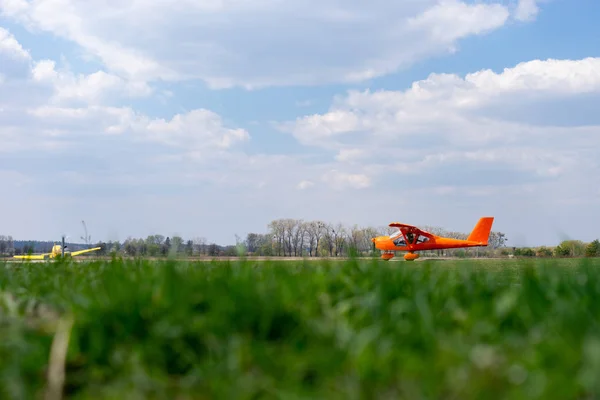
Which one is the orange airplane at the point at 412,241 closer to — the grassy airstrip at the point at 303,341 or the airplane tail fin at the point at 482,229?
the airplane tail fin at the point at 482,229

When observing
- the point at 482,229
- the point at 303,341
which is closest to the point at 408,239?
the point at 482,229

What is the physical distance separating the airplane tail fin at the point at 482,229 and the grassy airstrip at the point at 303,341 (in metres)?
46.5

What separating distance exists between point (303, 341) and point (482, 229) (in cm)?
4831

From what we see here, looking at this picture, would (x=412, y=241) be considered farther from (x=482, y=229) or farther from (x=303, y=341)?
(x=303, y=341)

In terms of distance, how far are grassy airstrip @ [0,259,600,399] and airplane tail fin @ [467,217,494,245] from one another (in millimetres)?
46542

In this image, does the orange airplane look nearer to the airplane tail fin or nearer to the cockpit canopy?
the cockpit canopy

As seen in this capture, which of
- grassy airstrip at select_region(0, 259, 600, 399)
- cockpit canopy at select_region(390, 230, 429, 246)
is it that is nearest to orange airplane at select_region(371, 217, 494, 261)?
cockpit canopy at select_region(390, 230, 429, 246)

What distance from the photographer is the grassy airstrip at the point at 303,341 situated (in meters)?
1.79

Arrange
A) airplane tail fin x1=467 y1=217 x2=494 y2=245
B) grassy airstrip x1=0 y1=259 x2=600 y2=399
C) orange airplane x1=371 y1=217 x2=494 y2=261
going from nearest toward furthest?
grassy airstrip x1=0 y1=259 x2=600 y2=399 < orange airplane x1=371 y1=217 x2=494 y2=261 < airplane tail fin x1=467 y1=217 x2=494 y2=245

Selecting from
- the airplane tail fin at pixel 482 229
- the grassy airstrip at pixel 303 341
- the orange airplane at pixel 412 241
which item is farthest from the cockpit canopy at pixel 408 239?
the grassy airstrip at pixel 303 341

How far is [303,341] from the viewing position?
232 centimetres

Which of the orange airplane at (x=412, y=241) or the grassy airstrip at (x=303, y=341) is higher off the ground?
the orange airplane at (x=412, y=241)

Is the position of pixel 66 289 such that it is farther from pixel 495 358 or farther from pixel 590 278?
pixel 590 278

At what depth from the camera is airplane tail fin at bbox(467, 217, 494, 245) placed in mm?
47906
